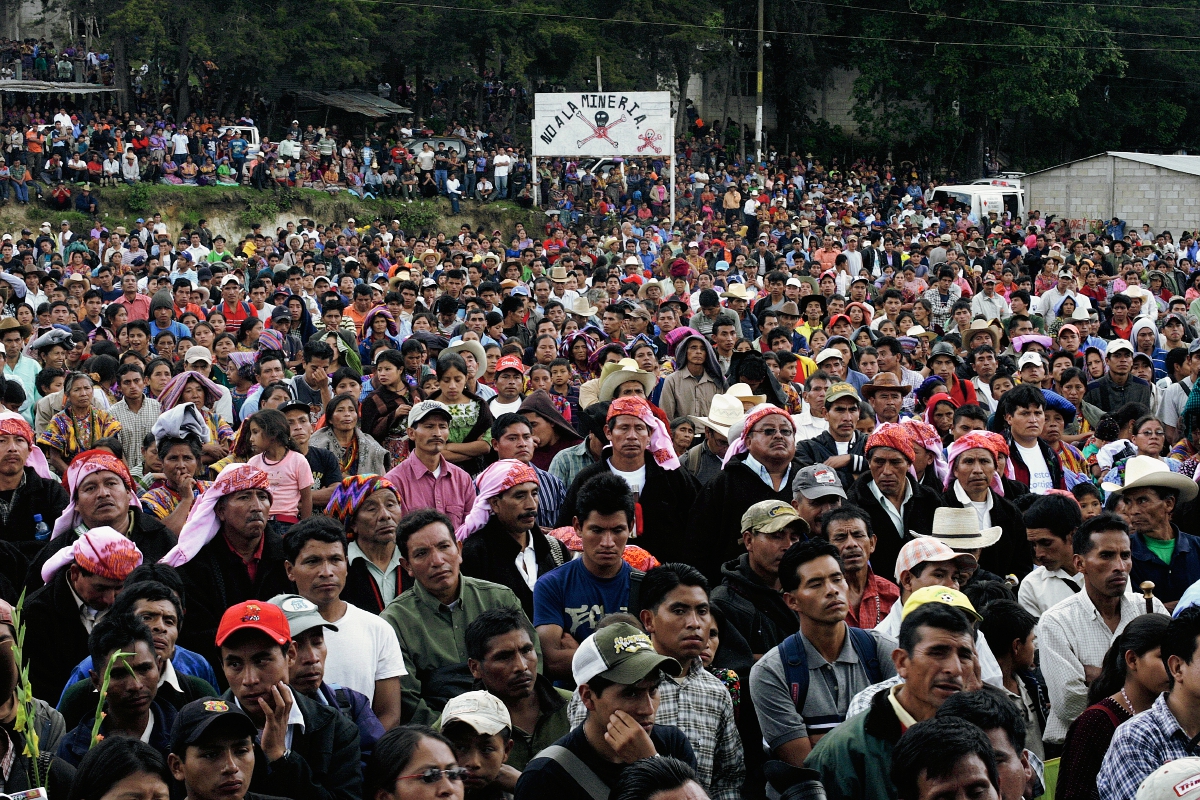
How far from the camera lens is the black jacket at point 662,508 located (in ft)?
21.7

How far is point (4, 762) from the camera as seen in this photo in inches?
143

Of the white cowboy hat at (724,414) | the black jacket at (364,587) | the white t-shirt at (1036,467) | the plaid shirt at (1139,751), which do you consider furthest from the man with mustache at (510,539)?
the white t-shirt at (1036,467)

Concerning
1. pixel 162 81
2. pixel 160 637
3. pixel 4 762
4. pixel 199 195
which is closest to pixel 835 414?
pixel 160 637

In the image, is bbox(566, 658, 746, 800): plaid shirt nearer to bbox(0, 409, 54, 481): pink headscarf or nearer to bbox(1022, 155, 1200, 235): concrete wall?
bbox(0, 409, 54, 481): pink headscarf

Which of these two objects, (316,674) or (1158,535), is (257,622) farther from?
(1158,535)

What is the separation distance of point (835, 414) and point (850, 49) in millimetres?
38876

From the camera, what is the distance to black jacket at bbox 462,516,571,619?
18.6 feet

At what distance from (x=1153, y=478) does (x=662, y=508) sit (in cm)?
231

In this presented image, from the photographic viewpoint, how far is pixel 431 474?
269 inches

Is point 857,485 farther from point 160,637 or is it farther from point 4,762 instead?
point 4,762

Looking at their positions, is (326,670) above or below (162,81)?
below

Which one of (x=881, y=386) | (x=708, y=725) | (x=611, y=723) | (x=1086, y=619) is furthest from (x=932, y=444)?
(x=611, y=723)

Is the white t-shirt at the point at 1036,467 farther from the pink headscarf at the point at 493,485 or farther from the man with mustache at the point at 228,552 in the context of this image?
the man with mustache at the point at 228,552

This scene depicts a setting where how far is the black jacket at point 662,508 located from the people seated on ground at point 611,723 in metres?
2.68
